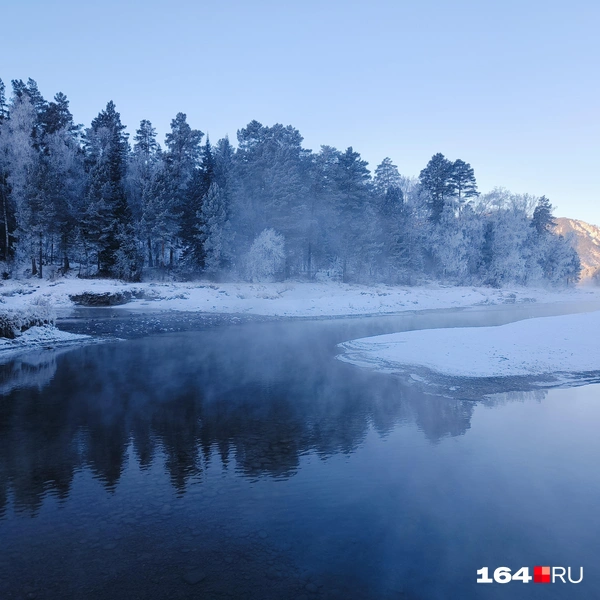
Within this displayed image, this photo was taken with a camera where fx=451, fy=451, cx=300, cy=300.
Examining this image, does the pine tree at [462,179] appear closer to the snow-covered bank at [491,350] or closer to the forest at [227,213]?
the forest at [227,213]

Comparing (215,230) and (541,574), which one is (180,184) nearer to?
(215,230)

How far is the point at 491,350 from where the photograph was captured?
1878cm

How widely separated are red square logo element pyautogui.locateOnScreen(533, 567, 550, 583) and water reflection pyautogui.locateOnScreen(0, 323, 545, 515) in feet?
13.8

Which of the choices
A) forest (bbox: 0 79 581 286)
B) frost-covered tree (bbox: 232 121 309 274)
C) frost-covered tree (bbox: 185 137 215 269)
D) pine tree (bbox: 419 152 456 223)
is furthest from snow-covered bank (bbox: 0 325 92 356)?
pine tree (bbox: 419 152 456 223)

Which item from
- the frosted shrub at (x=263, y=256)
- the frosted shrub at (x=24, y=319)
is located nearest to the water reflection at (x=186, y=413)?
the frosted shrub at (x=24, y=319)

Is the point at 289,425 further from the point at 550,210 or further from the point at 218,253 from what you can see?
the point at 550,210

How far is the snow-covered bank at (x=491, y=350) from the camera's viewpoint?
17.0 meters

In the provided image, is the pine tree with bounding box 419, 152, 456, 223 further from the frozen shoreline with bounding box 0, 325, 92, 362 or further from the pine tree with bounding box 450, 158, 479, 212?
the frozen shoreline with bounding box 0, 325, 92, 362

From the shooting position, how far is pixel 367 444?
1006cm

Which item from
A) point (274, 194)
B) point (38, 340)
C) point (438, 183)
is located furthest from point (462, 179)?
point (38, 340)

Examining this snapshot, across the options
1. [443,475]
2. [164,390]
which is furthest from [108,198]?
[443,475]

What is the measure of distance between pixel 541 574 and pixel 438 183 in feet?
271

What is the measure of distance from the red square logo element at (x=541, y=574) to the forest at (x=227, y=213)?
159 feet

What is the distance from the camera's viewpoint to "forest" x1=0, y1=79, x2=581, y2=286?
4997cm
